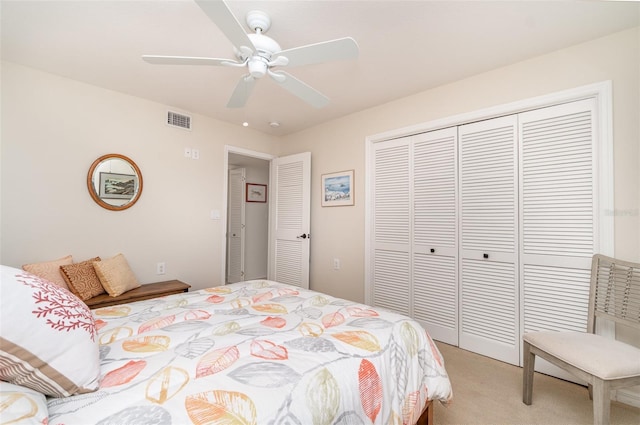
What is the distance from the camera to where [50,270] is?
2.29 metres

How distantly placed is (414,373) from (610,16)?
2458 mm

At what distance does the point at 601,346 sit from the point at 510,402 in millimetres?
646

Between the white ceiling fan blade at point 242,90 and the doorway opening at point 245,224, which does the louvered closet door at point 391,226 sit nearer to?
the white ceiling fan blade at point 242,90

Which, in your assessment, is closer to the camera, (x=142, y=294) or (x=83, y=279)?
(x=83, y=279)

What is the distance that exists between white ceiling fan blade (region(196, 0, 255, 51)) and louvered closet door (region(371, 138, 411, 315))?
1.99 metres

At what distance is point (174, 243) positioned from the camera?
3229 millimetres

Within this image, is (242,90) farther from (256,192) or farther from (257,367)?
(256,192)

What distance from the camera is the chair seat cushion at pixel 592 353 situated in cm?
143

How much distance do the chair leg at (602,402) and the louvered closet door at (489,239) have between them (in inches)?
37.3

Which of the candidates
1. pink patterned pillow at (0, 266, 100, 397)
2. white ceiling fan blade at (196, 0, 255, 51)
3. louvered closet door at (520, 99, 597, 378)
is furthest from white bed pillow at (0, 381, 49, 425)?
louvered closet door at (520, 99, 597, 378)

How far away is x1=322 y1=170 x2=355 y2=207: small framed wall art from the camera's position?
346 centimetres

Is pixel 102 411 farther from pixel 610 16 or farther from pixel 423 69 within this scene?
pixel 610 16

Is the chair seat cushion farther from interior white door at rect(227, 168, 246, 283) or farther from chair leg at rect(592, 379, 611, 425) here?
interior white door at rect(227, 168, 246, 283)

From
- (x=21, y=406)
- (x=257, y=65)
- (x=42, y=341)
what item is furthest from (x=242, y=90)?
(x=21, y=406)
